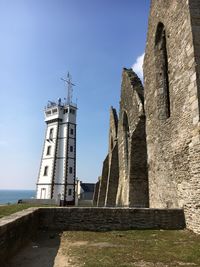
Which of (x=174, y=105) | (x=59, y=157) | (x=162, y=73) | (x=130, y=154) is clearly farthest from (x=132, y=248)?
(x=59, y=157)

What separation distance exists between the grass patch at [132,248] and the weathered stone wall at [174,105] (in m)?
1.22

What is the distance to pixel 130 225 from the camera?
834 cm

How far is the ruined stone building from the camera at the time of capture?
8156 mm

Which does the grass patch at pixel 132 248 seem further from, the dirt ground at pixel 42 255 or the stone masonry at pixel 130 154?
the stone masonry at pixel 130 154

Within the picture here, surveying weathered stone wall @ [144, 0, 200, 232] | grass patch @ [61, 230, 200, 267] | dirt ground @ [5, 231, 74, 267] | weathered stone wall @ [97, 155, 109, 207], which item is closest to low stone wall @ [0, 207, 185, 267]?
grass patch @ [61, 230, 200, 267]

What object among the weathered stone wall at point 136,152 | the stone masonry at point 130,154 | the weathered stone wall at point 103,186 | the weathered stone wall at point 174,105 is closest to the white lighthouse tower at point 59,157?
the weathered stone wall at point 103,186

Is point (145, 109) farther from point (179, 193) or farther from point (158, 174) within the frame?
point (179, 193)

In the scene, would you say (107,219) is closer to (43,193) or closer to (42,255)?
(42,255)

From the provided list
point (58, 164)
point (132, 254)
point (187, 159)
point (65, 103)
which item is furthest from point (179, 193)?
point (65, 103)

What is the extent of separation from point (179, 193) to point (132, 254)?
3970 millimetres

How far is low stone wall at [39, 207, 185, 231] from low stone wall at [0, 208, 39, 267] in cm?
98

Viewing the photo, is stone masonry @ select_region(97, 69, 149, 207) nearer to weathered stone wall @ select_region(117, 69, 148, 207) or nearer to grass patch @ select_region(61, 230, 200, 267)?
weathered stone wall @ select_region(117, 69, 148, 207)

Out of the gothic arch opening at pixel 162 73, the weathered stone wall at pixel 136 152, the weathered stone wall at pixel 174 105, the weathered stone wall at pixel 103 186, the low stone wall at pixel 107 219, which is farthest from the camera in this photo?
the weathered stone wall at pixel 103 186

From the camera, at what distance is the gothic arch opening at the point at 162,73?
1090 cm
